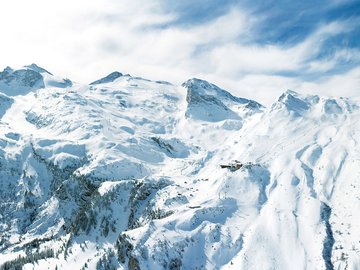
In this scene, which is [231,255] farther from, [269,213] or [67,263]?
[67,263]

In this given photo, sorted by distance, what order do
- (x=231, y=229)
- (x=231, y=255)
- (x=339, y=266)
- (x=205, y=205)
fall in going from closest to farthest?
(x=339, y=266) < (x=231, y=255) < (x=231, y=229) < (x=205, y=205)

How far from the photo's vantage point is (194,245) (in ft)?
571

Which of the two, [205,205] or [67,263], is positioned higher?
[205,205]

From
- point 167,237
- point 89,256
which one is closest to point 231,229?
point 167,237

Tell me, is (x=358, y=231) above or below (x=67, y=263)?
above

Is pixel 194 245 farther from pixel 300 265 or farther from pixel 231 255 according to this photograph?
pixel 300 265

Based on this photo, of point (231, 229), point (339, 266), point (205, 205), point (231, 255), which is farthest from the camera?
point (205, 205)

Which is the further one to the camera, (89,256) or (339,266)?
(89,256)

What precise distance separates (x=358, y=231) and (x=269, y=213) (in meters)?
35.2

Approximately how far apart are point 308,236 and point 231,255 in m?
30.2

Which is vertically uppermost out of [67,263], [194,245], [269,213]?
[269,213]

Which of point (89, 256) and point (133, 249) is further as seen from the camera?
point (89, 256)

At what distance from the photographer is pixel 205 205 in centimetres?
19850

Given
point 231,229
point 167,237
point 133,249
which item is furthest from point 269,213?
point 133,249
